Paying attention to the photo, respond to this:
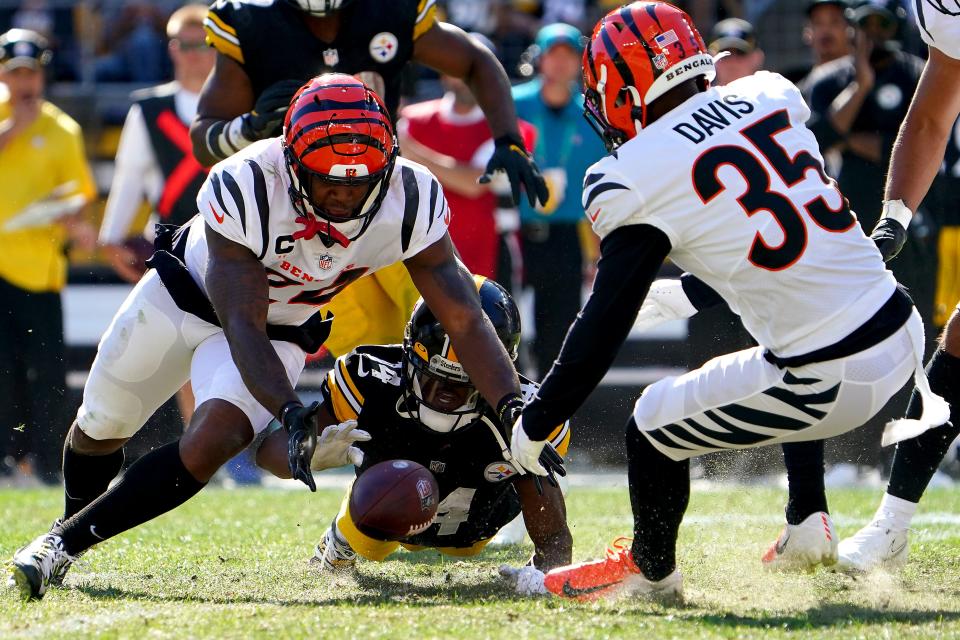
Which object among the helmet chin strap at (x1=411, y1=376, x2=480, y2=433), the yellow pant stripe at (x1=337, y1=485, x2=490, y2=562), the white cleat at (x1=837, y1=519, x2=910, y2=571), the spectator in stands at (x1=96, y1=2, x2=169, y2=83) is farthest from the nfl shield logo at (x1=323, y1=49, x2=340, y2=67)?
the spectator in stands at (x1=96, y1=2, x2=169, y2=83)

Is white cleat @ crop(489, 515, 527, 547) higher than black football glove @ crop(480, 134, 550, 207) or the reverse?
the reverse

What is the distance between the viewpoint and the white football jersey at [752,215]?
3.47 metres

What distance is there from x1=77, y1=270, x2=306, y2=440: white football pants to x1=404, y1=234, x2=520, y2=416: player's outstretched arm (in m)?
0.51

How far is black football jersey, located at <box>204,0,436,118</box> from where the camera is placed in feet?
16.0

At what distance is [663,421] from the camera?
12.0 feet

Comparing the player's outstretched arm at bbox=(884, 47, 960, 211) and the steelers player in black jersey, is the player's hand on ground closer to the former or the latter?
the steelers player in black jersey

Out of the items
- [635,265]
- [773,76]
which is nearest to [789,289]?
[635,265]

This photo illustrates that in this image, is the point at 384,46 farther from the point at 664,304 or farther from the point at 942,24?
the point at 942,24

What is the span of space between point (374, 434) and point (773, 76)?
1675mm

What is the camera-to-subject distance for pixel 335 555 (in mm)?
4426

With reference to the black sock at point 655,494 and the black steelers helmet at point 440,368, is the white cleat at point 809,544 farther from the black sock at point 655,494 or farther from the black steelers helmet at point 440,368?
the black steelers helmet at point 440,368

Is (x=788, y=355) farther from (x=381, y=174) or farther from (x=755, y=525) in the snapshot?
(x=755, y=525)

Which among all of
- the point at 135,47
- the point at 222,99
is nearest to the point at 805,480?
the point at 222,99

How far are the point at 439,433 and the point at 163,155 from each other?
3759mm
